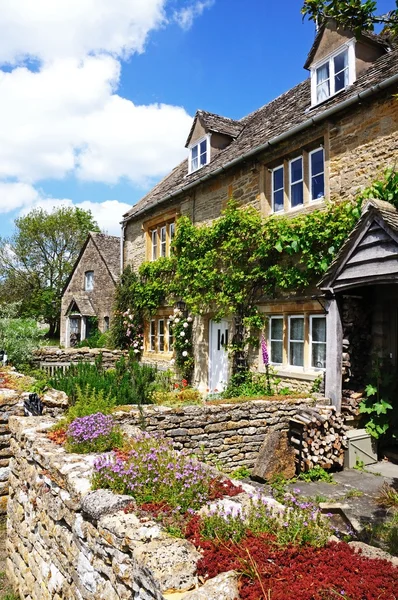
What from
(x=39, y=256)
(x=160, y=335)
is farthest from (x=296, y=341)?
(x=39, y=256)

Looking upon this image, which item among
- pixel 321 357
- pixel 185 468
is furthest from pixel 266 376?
pixel 185 468

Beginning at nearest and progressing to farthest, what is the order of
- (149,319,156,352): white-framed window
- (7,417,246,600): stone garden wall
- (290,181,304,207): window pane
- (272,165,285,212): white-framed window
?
(7,417,246,600): stone garden wall, (290,181,304,207): window pane, (272,165,285,212): white-framed window, (149,319,156,352): white-framed window

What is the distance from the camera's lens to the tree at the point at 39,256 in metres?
36.7

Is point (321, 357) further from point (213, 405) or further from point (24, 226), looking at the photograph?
point (24, 226)

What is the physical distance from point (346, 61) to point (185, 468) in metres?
9.53

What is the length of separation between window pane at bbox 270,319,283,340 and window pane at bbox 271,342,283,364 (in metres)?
0.14

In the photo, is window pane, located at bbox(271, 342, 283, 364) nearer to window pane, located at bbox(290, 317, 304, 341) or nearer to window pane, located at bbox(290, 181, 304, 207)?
window pane, located at bbox(290, 317, 304, 341)

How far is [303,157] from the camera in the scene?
32.1 ft

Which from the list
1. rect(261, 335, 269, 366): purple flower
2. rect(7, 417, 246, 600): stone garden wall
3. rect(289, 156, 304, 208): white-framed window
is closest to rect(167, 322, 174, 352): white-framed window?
rect(261, 335, 269, 366): purple flower

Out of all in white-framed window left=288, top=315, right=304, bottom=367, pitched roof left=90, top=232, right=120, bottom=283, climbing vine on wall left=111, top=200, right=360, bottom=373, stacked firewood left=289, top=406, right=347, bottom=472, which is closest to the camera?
stacked firewood left=289, top=406, right=347, bottom=472

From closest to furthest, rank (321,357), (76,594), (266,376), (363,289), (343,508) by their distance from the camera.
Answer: (76,594) → (343,508) → (363,289) → (321,357) → (266,376)

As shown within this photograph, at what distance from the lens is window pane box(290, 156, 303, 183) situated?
9.98 m

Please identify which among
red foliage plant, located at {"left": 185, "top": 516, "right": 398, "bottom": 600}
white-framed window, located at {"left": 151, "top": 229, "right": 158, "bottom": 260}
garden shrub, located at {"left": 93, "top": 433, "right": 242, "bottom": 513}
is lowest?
red foliage plant, located at {"left": 185, "top": 516, "right": 398, "bottom": 600}

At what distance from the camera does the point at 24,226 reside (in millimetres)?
37938
